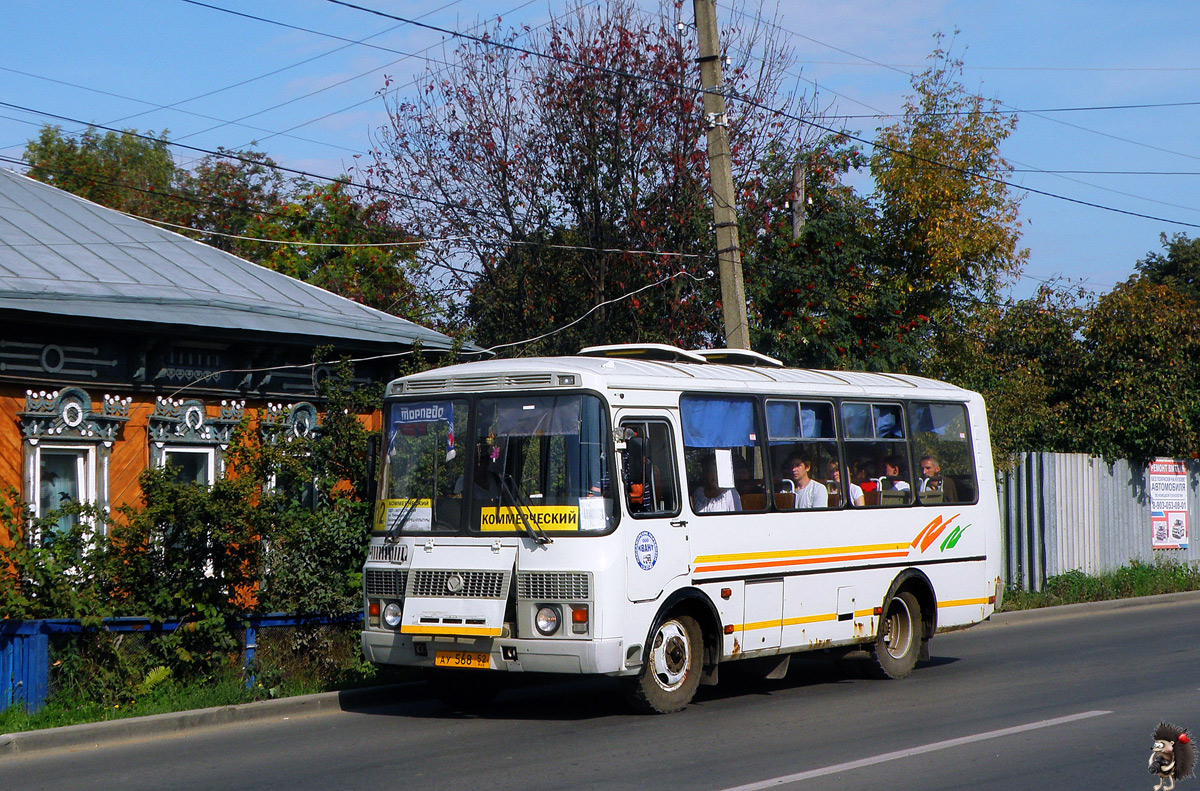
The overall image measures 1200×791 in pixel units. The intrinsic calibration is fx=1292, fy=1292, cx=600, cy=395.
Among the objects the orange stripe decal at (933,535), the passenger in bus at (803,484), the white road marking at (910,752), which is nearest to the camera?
the white road marking at (910,752)

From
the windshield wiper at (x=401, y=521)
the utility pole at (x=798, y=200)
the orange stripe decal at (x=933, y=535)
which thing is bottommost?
the orange stripe decal at (x=933, y=535)

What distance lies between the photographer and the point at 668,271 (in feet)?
77.9

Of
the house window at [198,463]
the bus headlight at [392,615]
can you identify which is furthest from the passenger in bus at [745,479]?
the house window at [198,463]

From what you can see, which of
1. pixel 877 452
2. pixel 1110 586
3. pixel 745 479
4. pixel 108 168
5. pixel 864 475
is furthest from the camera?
pixel 108 168

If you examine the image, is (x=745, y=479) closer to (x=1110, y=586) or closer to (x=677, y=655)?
(x=677, y=655)

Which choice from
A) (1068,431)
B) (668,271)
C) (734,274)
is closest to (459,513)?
(734,274)

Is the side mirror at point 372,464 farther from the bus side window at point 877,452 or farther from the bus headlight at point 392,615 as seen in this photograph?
the bus side window at point 877,452

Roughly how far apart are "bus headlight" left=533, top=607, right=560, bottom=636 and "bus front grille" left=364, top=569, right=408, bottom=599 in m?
1.30

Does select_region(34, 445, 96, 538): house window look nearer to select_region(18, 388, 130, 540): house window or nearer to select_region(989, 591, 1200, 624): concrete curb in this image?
select_region(18, 388, 130, 540): house window

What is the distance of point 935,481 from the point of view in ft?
45.4

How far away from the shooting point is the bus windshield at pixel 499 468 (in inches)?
400

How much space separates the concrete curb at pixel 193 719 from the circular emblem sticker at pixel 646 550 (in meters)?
2.90

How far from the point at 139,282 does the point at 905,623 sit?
31.5 feet

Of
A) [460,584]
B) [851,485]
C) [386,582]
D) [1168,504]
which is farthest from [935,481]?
[1168,504]
